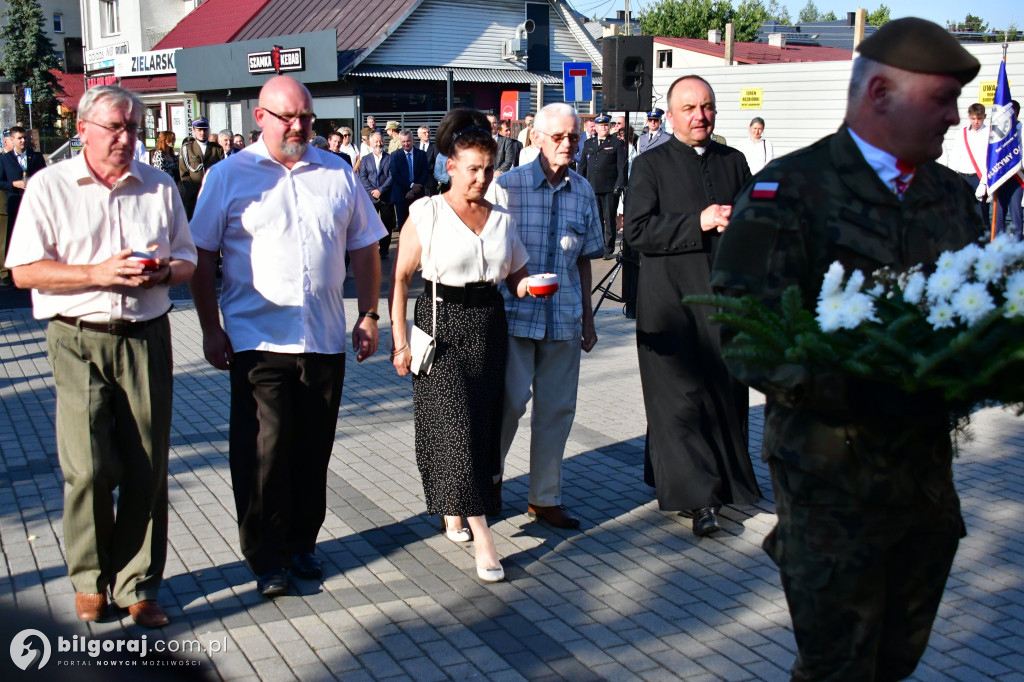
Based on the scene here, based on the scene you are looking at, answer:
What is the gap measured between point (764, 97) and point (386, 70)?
492 inches

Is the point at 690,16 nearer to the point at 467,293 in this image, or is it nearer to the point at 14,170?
the point at 14,170

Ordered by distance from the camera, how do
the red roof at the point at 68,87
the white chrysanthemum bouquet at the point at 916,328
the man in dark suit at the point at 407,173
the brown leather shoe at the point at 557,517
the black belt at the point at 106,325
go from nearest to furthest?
the white chrysanthemum bouquet at the point at 916,328 → the black belt at the point at 106,325 → the brown leather shoe at the point at 557,517 → the man in dark suit at the point at 407,173 → the red roof at the point at 68,87

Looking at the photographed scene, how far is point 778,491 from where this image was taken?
2840mm

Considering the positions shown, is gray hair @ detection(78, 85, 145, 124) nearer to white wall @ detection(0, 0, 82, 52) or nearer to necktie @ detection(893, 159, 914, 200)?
necktie @ detection(893, 159, 914, 200)

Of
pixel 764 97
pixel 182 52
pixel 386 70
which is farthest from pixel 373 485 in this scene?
pixel 182 52

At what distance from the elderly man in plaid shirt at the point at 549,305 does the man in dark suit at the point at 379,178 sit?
12360 millimetres

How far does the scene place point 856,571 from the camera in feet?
8.66

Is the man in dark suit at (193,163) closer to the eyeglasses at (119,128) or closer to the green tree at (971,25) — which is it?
the eyeglasses at (119,128)

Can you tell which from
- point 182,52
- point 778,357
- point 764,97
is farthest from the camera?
point 182,52

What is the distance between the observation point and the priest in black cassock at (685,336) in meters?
5.45

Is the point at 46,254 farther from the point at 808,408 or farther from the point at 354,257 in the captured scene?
the point at 808,408

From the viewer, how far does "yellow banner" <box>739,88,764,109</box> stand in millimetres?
24422

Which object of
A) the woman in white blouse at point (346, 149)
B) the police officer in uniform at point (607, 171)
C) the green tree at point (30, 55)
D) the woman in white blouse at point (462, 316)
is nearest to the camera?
the woman in white blouse at point (462, 316)

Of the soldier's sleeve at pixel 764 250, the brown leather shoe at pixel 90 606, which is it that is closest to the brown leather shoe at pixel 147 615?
the brown leather shoe at pixel 90 606
